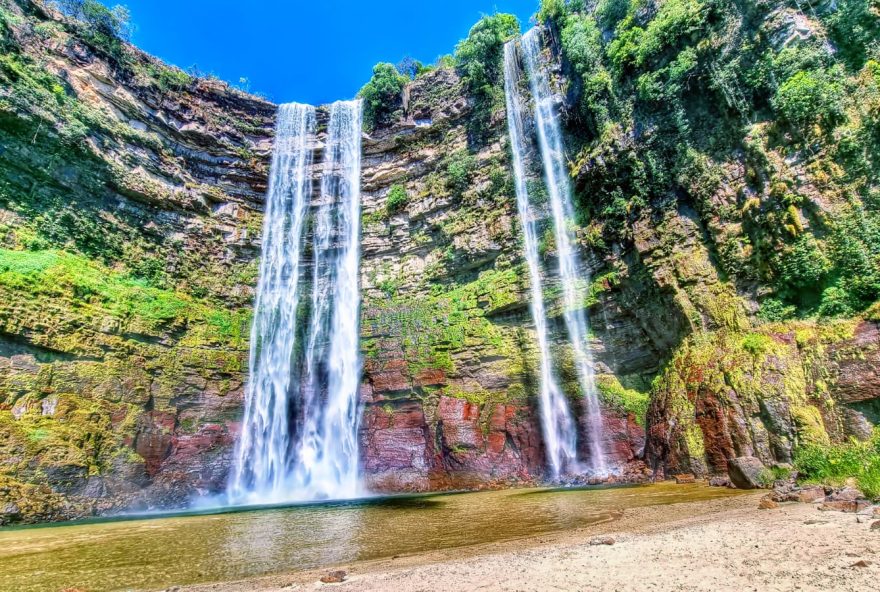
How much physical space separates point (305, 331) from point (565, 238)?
1223 cm

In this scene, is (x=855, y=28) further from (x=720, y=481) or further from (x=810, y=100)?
(x=720, y=481)

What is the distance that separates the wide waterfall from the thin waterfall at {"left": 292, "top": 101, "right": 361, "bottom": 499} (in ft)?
0.15

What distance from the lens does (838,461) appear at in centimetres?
845

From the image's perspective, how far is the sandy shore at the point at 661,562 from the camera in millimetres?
3520

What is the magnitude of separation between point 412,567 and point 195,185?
2197 cm

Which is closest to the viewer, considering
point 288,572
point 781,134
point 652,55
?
point 288,572

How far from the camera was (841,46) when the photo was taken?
436 inches

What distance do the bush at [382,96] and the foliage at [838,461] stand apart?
72.4 feet

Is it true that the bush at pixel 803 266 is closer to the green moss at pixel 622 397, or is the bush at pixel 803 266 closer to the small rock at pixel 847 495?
the green moss at pixel 622 397

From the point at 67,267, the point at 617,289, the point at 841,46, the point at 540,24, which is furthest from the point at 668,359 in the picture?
the point at 67,267

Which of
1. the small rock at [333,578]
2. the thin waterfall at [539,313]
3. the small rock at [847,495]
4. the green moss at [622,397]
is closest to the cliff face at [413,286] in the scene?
the green moss at [622,397]

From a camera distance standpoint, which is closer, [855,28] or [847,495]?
[847,495]

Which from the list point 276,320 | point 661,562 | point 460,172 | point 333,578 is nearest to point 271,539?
point 333,578

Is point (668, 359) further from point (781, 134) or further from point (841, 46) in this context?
point (841, 46)
